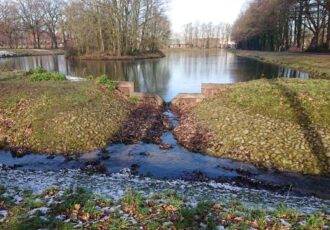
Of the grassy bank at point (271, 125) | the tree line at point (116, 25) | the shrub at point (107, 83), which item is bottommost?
the grassy bank at point (271, 125)

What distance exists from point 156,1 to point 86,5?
14454 mm

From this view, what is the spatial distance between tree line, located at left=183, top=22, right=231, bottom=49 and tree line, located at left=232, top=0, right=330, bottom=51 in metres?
61.6

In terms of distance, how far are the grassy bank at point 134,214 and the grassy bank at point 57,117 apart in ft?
18.2

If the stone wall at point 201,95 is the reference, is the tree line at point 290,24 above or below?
above

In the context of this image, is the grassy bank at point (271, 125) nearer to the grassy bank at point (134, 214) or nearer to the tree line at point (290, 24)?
the grassy bank at point (134, 214)

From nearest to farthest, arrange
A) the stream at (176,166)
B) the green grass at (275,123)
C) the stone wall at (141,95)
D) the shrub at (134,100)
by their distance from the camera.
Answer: the stream at (176,166)
the green grass at (275,123)
the shrub at (134,100)
the stone wall at (141,95)

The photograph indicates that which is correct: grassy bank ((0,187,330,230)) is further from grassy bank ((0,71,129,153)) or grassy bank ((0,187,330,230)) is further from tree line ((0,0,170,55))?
tree line ((0,0,170,55))

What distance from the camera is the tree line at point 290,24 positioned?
55.7 meters

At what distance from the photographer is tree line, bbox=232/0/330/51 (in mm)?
55656

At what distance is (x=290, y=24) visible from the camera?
71.8 meters

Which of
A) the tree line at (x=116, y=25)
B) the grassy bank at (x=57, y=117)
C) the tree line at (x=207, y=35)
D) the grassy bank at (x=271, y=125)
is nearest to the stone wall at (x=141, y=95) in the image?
the grassy bank at (x=57, y=117)

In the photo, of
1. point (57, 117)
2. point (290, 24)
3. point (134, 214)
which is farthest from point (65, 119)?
point (290, 24)

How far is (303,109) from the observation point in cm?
1328

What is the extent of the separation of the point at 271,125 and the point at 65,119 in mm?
8527
